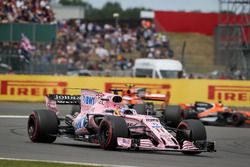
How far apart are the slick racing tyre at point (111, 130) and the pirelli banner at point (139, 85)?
65.5 ft

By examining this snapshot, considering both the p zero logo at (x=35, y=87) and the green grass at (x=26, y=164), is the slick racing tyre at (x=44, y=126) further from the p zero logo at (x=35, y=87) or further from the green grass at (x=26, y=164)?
the p zero logo at (x=35, y=87)

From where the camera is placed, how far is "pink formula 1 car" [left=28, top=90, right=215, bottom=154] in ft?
47.3

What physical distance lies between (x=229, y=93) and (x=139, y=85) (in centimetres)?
412

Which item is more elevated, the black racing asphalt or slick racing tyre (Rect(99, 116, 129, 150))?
slick racing tyre (Rect(99, 116, 129, 150))

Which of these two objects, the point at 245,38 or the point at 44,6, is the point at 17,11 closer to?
the point at 44,6

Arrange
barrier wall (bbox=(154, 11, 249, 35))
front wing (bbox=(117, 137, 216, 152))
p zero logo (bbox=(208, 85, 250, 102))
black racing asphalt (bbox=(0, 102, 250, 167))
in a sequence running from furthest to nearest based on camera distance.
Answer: barrier wall (bbox=(154, 11, 249, 35)) → p zero logo (bbox=(208, 85, 250, 102)) → front wing (bbox=(117, 137, 216, 152)) → black racing asphalt (bbox=(0, 102, 250, 167))

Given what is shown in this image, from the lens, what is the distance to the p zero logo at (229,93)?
34.8 meters

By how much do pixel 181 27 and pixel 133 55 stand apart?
20583 millimetres

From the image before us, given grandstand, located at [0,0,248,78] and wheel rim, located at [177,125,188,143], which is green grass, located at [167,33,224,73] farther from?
wheel rim, located at [177,125,188,143]

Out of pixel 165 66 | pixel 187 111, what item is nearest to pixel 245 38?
pixel 165 66

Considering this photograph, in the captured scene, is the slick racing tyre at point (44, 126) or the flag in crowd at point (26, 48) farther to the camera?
the flag in crowd at point (26, 48)

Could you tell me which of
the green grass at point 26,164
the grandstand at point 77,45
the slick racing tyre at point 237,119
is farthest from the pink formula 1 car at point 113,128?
the grandstand at point 77,45

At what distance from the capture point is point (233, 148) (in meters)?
17.5

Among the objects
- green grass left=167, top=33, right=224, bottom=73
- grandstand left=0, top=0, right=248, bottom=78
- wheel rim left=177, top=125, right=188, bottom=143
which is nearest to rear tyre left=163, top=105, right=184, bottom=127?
wheel rim left=177, top=125, right=188, bottom=143
